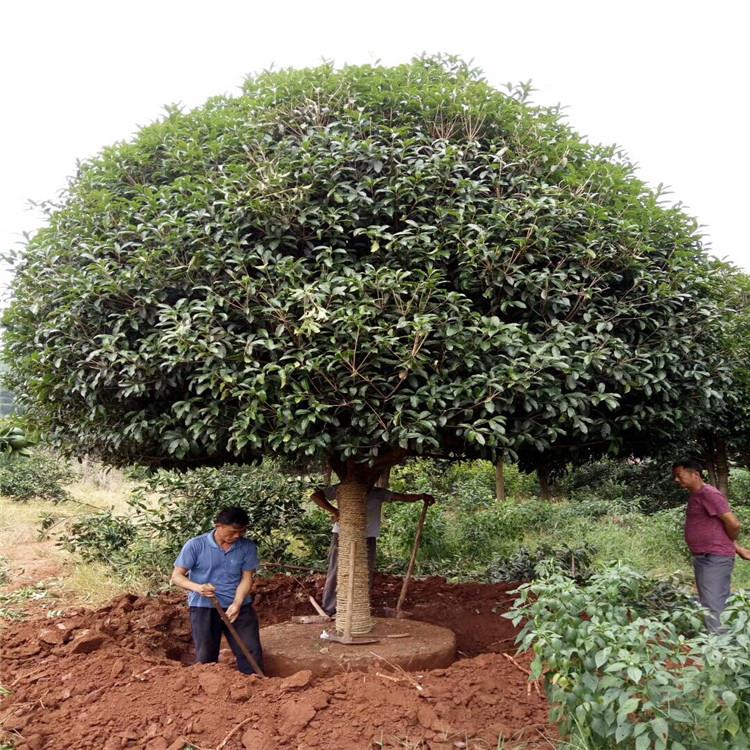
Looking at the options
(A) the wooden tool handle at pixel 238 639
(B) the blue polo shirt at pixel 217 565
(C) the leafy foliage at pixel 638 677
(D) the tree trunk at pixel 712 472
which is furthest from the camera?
(D) the tree trunk at pixel 712 472

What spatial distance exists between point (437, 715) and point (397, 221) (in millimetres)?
3010

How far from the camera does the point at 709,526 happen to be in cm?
600

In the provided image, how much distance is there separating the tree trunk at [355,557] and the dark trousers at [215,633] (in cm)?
72

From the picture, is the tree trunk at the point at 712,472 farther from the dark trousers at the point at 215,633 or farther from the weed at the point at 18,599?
the weed at the point at 18,599

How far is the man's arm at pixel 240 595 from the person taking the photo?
505cm

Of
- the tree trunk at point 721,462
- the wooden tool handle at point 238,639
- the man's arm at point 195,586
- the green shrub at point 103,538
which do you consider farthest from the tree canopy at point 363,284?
the tree trunk at point 721,462

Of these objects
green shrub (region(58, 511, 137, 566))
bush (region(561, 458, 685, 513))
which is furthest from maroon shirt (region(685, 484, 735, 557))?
bush (region(561, 458, 685, 513))

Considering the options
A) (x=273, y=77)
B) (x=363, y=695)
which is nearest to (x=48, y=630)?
(x=363, y=695)

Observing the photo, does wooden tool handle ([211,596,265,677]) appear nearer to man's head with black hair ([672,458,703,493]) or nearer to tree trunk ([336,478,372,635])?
tree trunk ([336,478,372,635])

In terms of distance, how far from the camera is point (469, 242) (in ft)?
13.9

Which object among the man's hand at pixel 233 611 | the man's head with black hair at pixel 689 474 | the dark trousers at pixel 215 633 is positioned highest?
the man's head with black hair at pixel 689 474

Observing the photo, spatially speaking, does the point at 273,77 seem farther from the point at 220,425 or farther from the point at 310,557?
the point at 310,557

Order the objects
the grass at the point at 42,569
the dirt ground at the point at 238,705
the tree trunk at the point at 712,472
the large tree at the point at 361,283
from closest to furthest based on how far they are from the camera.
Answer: the dirt ground at the point at 238,705 < the large tree at the point at 361,283 < the grass at the point at 42,569 < the tree trunk at the point at 712,472

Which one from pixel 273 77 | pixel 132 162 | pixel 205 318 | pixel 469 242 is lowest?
pixel 205 318
